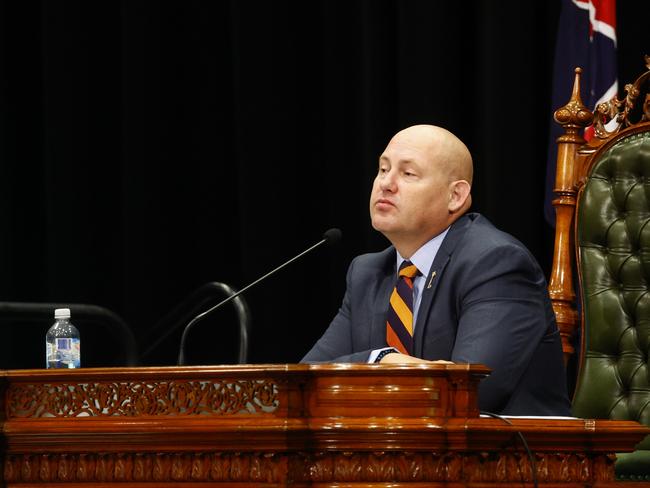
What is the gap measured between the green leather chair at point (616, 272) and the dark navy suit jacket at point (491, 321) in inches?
16.4

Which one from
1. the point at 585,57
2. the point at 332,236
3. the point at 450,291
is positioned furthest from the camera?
the point at 585,57

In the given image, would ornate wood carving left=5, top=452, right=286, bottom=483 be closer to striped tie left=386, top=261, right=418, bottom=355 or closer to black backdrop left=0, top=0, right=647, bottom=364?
striped tie left=386, top=261, right=418, bottom=355

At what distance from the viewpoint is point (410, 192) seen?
2.77 metres

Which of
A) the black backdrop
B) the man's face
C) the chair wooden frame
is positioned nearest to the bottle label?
the man's face

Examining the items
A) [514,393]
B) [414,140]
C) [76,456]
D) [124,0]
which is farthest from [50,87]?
[76,456]

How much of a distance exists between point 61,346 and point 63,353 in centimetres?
3

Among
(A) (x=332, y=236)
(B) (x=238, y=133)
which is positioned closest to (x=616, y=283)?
(A) (x=332, y=236)

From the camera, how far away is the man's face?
2754 millimetres

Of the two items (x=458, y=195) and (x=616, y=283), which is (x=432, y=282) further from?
(x=616, y=283)

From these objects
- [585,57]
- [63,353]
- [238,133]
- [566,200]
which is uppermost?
[585,57]

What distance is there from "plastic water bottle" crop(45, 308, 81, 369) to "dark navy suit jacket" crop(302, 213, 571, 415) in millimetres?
701

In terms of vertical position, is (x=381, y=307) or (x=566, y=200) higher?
(x=566, y=200)

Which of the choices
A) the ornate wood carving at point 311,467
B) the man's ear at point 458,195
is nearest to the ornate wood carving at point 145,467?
the ornate wood carving at point 311,467

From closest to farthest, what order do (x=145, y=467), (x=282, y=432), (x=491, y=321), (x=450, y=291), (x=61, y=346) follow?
(x=282, y=432) < (x=145, y=467) < (x=491, y=321) < (x=450, y=291) < (x=61, y=346)
